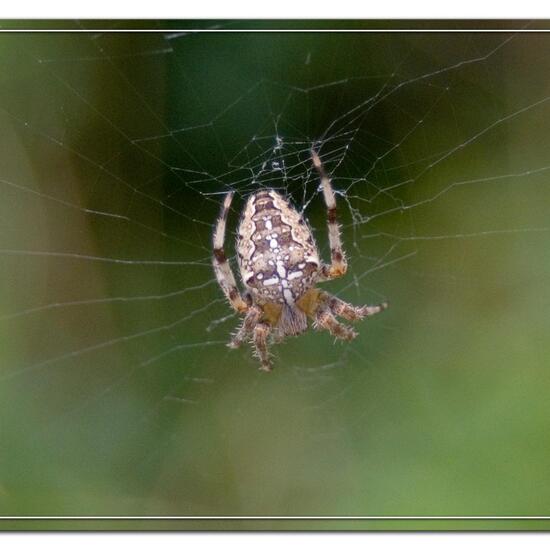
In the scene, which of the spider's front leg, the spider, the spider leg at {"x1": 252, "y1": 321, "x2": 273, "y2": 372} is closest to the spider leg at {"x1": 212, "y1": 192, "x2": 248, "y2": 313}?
the spider

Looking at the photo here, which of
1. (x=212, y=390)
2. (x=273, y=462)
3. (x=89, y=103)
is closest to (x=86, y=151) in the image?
(x=89, y=103)

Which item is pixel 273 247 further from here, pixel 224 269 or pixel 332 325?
pixel 332 325

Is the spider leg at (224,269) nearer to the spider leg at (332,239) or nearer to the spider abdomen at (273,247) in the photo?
the spider abdomen at (273,247)

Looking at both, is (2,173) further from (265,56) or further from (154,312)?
(265,56)

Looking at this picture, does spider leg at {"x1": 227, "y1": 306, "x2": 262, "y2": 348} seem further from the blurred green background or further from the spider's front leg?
the blurred green background

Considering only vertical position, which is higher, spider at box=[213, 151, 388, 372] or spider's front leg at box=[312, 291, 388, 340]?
spider at box=[213, 151, 388, 372]

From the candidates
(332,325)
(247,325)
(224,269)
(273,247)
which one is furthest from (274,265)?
(332,325)
